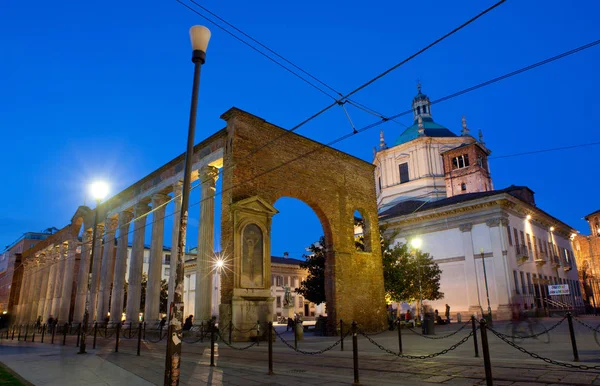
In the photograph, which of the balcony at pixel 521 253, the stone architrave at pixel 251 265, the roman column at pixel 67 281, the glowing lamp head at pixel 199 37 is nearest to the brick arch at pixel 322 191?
the stone architrave at pixel 251 265

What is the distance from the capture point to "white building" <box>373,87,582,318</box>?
33.8 m

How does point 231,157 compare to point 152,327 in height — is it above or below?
above

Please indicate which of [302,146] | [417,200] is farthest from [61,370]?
[417,200]

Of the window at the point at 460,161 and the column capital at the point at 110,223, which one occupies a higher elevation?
the window at the point at 460,161

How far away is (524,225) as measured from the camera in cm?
3844

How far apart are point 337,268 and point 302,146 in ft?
20.1

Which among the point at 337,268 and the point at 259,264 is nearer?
the point at 259,264

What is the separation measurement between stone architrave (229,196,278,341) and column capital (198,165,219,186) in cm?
332

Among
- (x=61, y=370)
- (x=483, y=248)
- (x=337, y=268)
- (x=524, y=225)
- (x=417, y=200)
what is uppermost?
(x=417, y=200)

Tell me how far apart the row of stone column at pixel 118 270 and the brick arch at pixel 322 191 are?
2114 millimetres

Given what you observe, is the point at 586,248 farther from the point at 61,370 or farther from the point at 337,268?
the point at 61,370

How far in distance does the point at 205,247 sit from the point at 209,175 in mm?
3432

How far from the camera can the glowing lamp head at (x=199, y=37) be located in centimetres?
679

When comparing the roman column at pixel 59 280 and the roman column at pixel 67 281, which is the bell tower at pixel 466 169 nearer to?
the roman column at pixel 67 281
